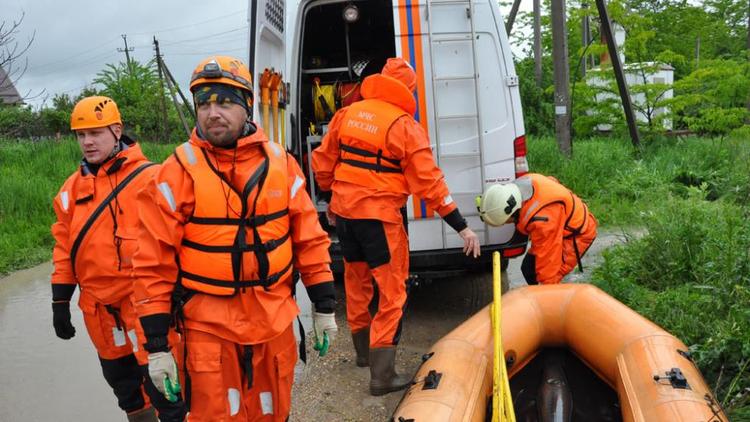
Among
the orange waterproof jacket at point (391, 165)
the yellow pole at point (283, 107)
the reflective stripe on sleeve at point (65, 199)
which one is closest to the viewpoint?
the reflective stripe on sleeve at point (65, 199)

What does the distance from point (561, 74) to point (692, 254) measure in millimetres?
5235

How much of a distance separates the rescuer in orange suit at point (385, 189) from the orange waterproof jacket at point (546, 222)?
0.49m

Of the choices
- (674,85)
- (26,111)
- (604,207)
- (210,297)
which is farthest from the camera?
(26,111)

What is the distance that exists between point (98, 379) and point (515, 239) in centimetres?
325

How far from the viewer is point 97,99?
10.5 feet

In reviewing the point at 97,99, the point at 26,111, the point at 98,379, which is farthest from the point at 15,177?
the point at 26,111

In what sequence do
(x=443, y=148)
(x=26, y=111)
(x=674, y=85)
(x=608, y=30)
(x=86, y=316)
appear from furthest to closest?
(x=26, y=111)
(x=674, y=85)
(x=608, y=30)
(x=443, y=148)
(x=86, y=316)

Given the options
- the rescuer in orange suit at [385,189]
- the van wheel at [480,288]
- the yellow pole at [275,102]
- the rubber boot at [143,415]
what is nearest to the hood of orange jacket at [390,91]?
the rescuer in orange suit at [385,189]

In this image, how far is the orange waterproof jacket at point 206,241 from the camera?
230 cm

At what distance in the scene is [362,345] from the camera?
4.31m

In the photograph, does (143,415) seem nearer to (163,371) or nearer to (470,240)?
(163,371)

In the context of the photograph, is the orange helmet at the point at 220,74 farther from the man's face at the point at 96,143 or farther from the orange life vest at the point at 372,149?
the orange life vest at the point at 372,149

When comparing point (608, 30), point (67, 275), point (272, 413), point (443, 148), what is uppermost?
point (608, 30)

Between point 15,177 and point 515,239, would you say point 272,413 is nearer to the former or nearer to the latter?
point 515,239
